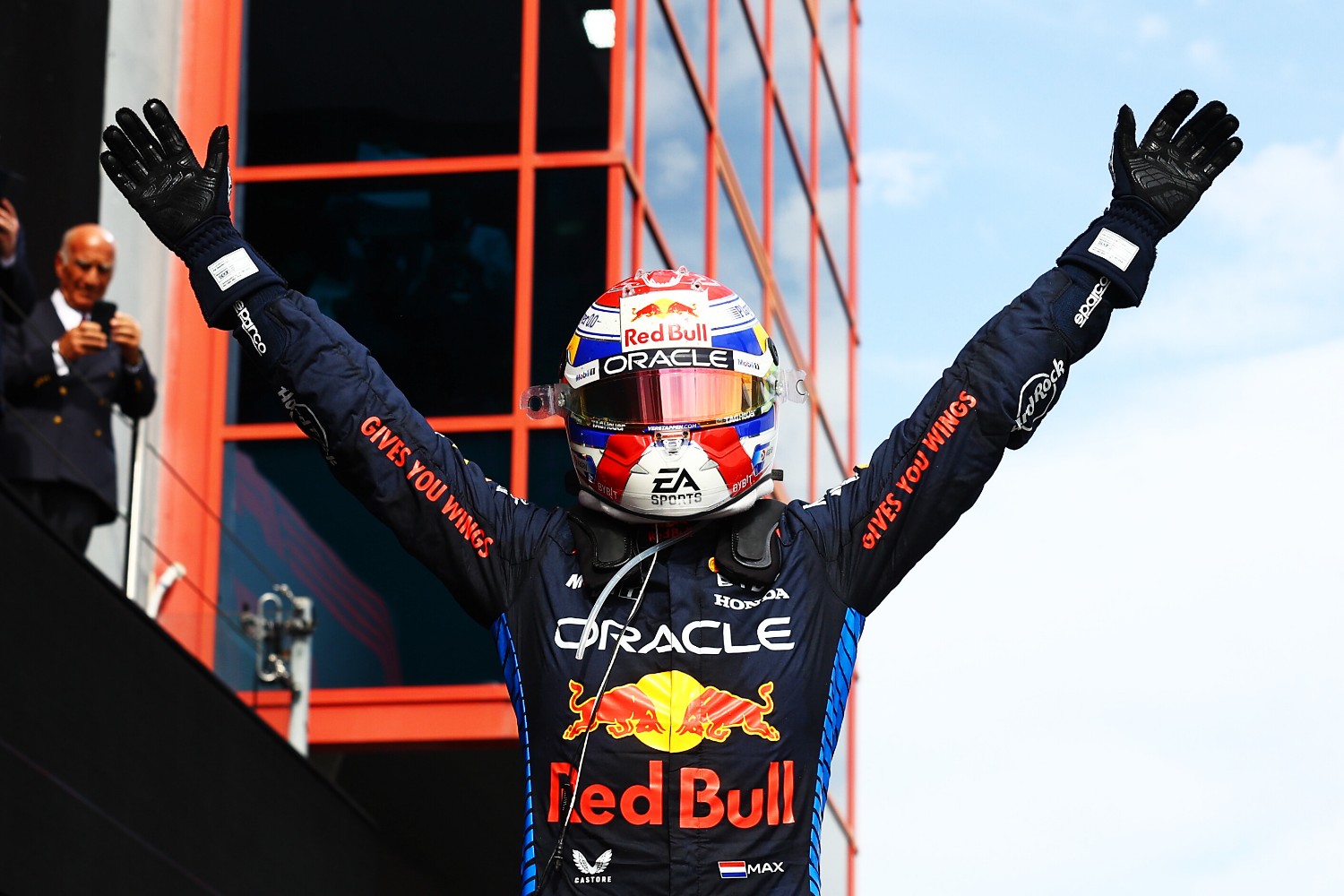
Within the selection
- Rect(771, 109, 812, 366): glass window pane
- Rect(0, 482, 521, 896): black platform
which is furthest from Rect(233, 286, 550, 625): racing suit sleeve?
Rect(771, 109, 812, 366): glass window pane

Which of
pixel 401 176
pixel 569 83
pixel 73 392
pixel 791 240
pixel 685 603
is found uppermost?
pixel 791 240

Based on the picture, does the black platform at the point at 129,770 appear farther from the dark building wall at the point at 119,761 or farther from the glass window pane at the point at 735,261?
the glass window pane at the point at 735,261

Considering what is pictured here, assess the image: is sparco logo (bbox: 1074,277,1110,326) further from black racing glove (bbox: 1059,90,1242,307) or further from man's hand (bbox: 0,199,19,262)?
man's hand (bbox: 0,199,19,262)

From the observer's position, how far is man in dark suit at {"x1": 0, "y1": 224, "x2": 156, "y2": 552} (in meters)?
9.36

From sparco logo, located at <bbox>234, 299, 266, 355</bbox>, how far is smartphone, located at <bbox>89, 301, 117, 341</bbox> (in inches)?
201

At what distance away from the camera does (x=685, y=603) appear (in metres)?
5.06

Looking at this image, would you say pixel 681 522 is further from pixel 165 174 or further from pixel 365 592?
pixel 365 592

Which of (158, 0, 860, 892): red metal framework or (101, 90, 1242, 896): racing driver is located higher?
(158, 0, 860, 892): red metal framework

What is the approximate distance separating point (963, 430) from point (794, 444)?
44.8 feet

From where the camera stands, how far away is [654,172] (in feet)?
50.0

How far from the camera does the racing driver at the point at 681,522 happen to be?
4.94 metres

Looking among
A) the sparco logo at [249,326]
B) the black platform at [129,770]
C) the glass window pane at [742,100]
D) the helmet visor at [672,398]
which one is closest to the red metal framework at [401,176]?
the glass window pane at [742,100]

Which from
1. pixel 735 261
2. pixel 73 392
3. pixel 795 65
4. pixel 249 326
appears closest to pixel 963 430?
pixel 249 326

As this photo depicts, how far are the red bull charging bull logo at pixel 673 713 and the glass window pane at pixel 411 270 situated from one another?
9.17 metres
